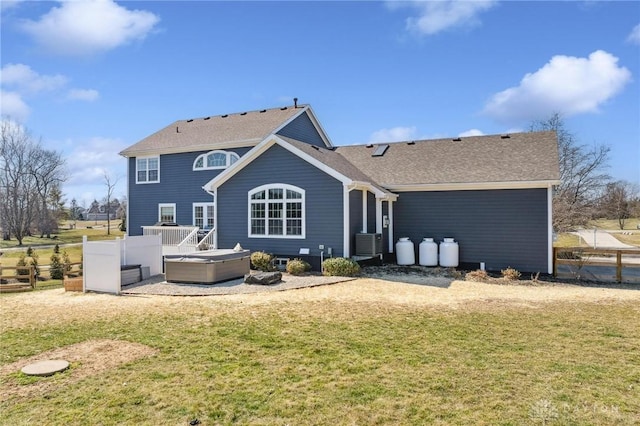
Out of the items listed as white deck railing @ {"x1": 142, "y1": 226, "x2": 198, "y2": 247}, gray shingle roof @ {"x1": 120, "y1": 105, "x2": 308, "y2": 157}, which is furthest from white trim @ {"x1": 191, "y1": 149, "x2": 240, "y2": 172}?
white deck railing @ {"x1": 142, "y1": 226, "x2": 198, "y2": 247}

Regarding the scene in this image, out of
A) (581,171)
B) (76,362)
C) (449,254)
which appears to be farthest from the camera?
(581,171)

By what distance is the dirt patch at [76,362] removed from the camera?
461 cm

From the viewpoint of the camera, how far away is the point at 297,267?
1366 cm

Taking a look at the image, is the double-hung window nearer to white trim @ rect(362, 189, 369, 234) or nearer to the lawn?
white trim @ rect(362, 189, 369, 234)

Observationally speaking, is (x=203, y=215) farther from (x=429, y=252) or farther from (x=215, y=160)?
(x=429, y=252)

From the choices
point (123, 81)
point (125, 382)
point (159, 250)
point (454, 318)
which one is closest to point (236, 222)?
point (159, 250)

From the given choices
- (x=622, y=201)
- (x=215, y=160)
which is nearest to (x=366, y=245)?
(x=215, y=160)

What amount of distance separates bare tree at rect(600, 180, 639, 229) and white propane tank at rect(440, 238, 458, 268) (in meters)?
24.8

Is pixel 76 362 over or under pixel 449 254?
under

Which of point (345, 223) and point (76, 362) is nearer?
point (76, 362)

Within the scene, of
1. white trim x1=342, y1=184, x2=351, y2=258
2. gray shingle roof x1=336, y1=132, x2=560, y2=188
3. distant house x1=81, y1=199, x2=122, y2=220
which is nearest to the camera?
white trim x1=342, y1=184, x2=351, y2=258

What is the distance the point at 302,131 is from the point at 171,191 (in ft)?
26.1

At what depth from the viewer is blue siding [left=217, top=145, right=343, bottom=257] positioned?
555 inches

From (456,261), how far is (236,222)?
8677 mm
